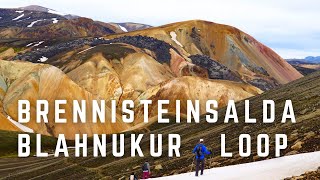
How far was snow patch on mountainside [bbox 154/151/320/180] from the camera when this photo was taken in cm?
2602

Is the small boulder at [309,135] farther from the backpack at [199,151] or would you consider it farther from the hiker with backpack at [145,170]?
the hiker with backpack at [145,170]

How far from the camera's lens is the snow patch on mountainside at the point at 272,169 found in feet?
85.4

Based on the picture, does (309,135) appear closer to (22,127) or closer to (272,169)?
(272,169)

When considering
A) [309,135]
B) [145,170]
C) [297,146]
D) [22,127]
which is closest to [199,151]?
[145,170]

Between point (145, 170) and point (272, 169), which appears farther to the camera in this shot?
point (145, 170)

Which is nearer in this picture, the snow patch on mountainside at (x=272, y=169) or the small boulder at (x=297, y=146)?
the snow patch on mountainside at (x=272, y=169)

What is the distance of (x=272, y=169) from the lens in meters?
28.0

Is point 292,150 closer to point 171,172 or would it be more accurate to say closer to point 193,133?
point 171,172

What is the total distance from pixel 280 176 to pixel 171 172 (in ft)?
56.6

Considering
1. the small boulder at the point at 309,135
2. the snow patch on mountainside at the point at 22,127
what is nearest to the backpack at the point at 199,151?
the small boulder at the point at 309,135

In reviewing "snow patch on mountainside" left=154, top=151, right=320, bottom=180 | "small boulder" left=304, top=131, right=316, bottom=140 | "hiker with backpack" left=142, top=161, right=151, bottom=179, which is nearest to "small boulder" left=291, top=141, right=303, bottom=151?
"small boulder" left=304, top=131, right=316, bottom=140

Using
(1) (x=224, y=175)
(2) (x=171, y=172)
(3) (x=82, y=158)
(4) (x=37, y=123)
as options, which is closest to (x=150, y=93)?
(4) (x=37, y=123)

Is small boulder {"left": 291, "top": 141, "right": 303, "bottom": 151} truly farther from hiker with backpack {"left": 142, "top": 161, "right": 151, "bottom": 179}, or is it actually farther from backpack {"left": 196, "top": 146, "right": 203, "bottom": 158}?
hiker with backpack {"left": 142, "top": 161, "right": 151, "bottom": 179}

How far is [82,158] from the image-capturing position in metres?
71.2
